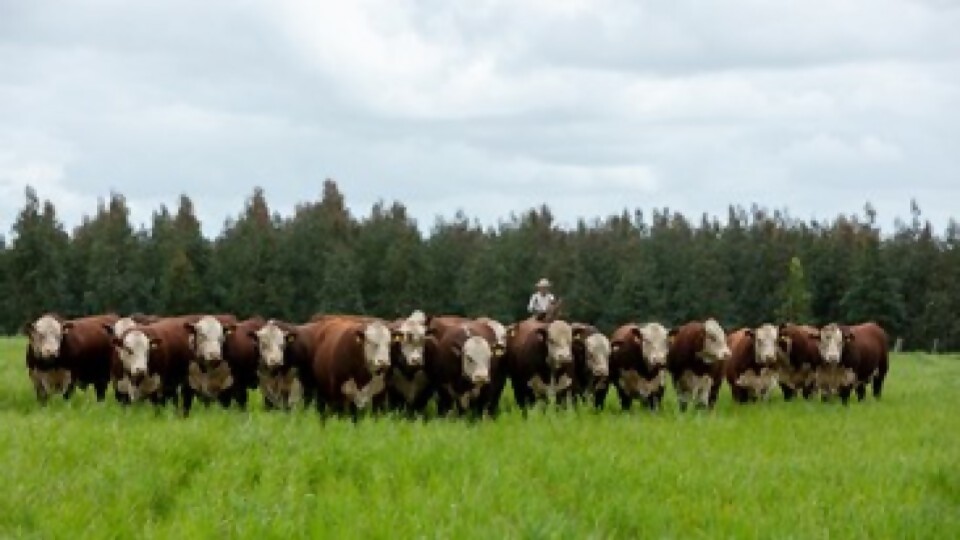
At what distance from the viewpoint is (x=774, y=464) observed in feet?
41.3

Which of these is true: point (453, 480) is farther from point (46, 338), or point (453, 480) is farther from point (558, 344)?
point (46, 338)

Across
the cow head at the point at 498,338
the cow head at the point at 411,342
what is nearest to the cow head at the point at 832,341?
the cow head at the point at 498,338

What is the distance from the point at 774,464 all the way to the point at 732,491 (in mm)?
1647

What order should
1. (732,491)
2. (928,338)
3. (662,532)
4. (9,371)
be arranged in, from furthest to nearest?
(928,338) < (9,371) < (732,491) < (662,532)

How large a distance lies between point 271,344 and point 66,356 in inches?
147

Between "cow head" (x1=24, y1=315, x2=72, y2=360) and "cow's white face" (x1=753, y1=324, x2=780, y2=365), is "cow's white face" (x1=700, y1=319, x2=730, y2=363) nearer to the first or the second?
"cow's white face" (x1=753, y1=324, x2=780, y2=365)

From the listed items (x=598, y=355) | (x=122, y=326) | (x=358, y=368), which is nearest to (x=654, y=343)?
(x=598, y=355)

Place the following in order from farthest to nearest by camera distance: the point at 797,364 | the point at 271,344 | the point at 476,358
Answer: the point at 797,364 < the point at 271,344 < the point at 476,358

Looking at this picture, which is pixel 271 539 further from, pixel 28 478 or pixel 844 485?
pixel 844 485

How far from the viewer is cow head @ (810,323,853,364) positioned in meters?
23.5

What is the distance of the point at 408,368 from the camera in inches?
722

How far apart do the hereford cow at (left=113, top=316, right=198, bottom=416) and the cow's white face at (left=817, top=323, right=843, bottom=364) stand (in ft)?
37.0

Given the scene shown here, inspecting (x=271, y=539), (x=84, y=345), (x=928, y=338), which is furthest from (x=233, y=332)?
(x=928, y=338)

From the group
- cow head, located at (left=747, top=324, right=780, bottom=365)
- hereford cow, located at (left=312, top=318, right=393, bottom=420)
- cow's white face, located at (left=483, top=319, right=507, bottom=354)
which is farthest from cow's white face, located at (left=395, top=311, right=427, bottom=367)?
cow head, located at (left=747, top=324, right=780, bottom=365)
